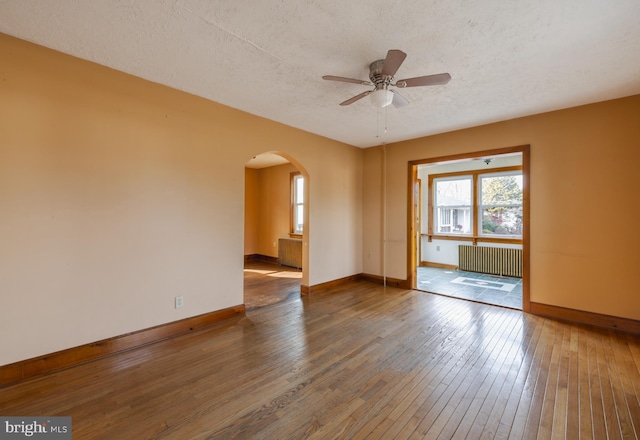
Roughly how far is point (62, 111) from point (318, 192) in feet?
10.9

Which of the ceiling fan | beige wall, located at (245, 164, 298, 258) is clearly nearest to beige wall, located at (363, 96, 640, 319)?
the ceiling fan

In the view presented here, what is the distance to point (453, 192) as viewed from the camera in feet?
23.0

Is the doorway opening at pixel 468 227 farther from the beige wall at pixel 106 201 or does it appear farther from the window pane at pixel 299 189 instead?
the beige wall at pixel 106 201

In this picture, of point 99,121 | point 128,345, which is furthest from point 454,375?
point 99,121

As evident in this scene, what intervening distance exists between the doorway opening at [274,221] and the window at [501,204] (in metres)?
4.33

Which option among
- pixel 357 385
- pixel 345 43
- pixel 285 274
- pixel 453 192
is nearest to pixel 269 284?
pixel 285 274

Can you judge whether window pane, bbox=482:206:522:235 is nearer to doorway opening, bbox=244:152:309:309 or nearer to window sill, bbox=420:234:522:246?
window sill, bbox=420:234:522:246

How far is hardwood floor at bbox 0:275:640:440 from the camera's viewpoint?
5.72ft

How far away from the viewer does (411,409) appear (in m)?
1.90

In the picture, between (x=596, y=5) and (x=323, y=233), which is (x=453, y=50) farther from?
(x=323, y=233)

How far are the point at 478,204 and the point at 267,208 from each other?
218 inches

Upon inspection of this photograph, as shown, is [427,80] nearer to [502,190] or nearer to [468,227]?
[502,190]

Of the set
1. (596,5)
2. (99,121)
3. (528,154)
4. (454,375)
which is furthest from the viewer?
(528,154)

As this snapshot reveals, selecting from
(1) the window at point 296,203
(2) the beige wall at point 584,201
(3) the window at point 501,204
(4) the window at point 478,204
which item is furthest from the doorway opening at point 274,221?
(3) the window at point 501,204
